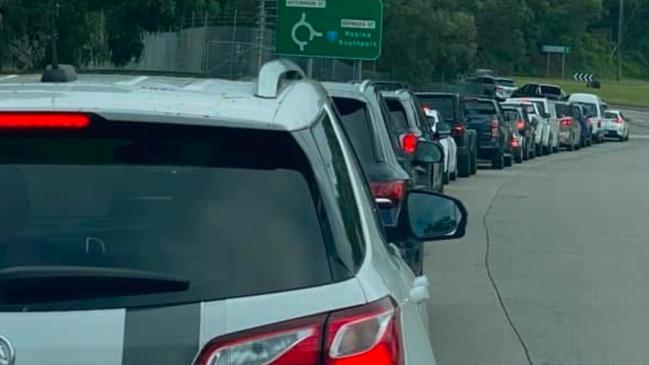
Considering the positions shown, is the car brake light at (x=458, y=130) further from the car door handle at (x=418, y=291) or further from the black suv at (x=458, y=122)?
the car door handle at (x=418, y=291)

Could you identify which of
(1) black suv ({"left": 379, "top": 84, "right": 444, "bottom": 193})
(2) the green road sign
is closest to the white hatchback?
(2) the green road sign

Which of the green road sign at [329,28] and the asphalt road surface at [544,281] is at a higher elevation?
the green road sign at [329,28]

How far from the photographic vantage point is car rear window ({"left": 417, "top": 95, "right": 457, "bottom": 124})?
31.2 m

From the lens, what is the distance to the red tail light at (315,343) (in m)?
3.62

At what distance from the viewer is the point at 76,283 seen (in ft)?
12.1

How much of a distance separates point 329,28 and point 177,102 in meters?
22.8

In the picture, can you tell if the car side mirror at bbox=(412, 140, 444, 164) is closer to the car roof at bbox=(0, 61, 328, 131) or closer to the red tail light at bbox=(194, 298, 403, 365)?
the car roof at bbox=(0, 61, 328, 131)

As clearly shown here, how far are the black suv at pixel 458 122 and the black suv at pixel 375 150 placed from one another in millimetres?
19878

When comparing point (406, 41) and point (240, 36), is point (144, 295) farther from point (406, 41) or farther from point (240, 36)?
→ point (406, 41)

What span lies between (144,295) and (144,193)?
358 mm

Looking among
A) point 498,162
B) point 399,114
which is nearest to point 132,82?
point 399,114

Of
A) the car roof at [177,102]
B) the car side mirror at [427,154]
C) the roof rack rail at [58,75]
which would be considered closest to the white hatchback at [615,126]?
the car side mirror at [427,154]

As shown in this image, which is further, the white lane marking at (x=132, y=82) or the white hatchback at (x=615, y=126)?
the white hatchback at (x=615, y=126)

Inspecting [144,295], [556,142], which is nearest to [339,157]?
[144,295]
